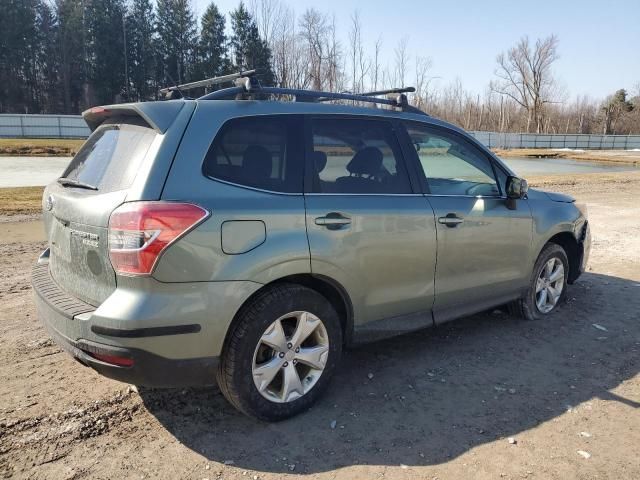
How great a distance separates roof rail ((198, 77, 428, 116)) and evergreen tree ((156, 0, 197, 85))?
62.7 m

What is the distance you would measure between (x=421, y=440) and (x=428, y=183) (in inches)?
73.4

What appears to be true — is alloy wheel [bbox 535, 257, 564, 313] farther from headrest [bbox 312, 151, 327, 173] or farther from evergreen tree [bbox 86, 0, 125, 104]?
evergreen tree [bbox 86, 0, 125, 104]

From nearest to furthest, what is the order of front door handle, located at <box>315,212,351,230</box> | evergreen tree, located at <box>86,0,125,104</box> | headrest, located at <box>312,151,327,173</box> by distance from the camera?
front door handle, located at <box>315,212,351,230</box>, headrest, located at <box>312,151,327,173</box>, evergreen tree, located at <box>86,0,125,104</box>

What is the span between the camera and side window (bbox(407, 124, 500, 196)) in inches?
158

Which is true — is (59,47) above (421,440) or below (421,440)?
above

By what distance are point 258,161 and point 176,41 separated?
6588 cm

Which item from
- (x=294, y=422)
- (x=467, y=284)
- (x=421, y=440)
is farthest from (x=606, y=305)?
(x=294, y=422)

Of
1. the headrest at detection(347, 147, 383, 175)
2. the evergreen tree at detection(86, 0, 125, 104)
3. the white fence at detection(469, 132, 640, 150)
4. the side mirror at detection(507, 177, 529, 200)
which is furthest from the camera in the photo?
the evergreen tree at detection(86, 0, 125, 104)

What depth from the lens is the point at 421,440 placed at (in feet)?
9.96

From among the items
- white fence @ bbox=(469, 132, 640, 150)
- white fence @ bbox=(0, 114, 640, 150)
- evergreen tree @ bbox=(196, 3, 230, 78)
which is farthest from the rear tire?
evergreen tree @ bbox=(196, 3, 230, 78)

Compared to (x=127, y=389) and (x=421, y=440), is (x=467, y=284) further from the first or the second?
(x=127, y=389)

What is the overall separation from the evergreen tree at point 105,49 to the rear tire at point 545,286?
205 feet

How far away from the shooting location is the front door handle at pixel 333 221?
3.20m

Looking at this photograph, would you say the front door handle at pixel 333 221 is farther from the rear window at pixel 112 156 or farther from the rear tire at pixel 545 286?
the rear tire at pixel 545 286
